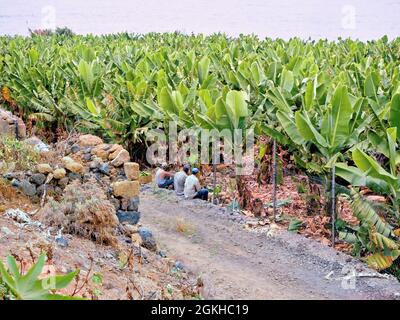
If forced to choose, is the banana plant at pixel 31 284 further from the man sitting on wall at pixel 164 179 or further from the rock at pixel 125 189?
the man sitting on wall at pixel 164 179

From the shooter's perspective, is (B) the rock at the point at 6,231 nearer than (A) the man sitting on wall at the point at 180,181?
Yes

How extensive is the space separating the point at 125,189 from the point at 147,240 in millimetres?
718

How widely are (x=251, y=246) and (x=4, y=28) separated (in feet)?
111

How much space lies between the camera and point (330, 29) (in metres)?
35.4

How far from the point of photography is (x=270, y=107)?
10.2 meters

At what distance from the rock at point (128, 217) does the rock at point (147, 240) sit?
32cm

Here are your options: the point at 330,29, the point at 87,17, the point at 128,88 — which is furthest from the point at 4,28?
the point at 128,88

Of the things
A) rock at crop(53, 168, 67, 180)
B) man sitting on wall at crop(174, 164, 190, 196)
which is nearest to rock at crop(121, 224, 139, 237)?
rock at crop(53, 168, 67, 180)

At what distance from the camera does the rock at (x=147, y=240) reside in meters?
7.59

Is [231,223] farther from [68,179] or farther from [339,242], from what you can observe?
[68,179]

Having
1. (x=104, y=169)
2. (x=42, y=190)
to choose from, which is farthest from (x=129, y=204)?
(x=42, y=190)

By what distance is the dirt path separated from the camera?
22.3 ft

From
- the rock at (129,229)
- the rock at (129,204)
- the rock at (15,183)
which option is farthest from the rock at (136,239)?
the rock at (15,183)
